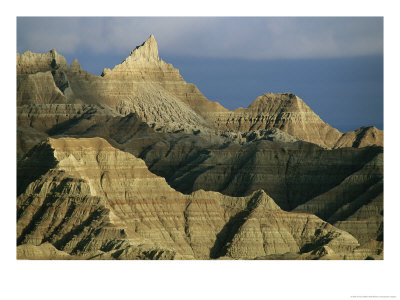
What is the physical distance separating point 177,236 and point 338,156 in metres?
41.1

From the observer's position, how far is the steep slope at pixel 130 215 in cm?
8725

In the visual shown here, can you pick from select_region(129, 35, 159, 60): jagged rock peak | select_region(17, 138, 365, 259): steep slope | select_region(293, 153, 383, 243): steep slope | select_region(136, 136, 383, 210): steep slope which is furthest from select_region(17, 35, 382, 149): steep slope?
select_region(17, 138, 365, 259): steep slope

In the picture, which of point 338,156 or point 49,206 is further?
point 338,156

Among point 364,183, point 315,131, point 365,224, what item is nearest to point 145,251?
point 365,224

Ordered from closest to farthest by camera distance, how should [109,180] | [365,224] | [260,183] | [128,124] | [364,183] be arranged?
[109,180], [365,224], [364,183], [260,183], [128,124]

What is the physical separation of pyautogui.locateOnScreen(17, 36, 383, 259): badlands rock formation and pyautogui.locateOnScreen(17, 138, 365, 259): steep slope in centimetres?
10

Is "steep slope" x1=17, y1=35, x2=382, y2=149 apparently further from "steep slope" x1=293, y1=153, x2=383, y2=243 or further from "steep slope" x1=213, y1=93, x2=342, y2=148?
"steep slope" x1=293, y1=153, x2=383, y2=243

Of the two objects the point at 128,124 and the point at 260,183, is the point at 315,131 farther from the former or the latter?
the point at 260,183

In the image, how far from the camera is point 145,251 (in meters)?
79.4

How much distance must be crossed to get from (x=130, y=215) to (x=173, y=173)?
1886 inches

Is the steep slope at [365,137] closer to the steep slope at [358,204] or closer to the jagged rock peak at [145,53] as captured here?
the jagged rock peak at [145,53]

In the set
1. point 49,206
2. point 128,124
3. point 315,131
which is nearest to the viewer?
point 49,206

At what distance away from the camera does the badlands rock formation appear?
88.8 meters

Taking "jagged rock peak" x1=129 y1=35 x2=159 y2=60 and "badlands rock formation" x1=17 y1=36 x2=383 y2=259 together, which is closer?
"badlands rock formation" x1=17 y1=36 x2=383 y2=259
